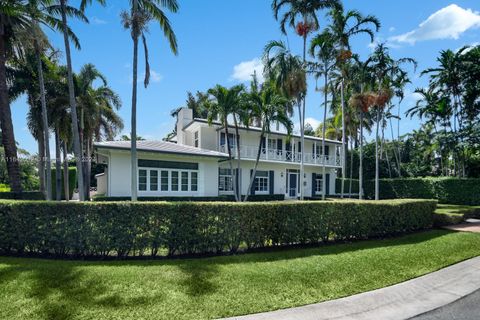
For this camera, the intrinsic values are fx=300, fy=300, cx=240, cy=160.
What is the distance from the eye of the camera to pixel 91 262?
21.4ft

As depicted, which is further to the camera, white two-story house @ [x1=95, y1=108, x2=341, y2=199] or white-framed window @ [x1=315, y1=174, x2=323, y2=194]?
white-framed window @ [x1=315, y1=174, x2=323, y2=194]

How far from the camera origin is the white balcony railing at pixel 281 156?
24.7m

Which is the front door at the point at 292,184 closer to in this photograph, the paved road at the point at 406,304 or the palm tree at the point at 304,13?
the palm tree at the point at 304,13

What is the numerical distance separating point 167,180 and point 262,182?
9326 millimetres

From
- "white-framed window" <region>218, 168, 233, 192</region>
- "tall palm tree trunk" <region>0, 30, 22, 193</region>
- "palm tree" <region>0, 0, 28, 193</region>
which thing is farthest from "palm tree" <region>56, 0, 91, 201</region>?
"white-framed window" <region>218, 168, 233, 192</region>

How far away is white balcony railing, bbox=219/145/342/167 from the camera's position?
24.7 meters

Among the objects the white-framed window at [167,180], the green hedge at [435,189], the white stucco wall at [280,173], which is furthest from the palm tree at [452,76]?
the white-framed window at [167,180]

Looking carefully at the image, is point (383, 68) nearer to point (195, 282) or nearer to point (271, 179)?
point (271, 179)

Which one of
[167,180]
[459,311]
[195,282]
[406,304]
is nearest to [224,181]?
[167,180]

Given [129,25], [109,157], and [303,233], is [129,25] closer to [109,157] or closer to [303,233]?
[109,157]

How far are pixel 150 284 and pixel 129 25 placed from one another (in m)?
10.7

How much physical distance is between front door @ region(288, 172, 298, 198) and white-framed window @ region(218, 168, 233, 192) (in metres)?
6.51

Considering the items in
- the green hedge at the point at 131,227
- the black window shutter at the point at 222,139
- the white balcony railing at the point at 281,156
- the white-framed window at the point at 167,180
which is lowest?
the green hedge at the point at 131,227

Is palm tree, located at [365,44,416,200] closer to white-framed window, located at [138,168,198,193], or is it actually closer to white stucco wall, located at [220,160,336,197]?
white stucco wall, located at [220,160,336,197]
